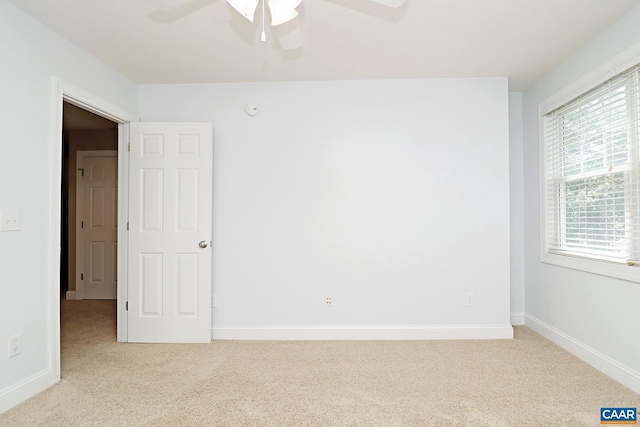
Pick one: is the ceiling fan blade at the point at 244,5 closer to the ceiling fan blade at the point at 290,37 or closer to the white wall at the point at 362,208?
the ceiling fan blade at the point at 290,37

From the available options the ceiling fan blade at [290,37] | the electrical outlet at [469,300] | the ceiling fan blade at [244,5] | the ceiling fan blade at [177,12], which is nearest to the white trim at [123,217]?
→ the ceiling fan blade at [177,12]

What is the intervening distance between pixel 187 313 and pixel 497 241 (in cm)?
300

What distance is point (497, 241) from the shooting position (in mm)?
3492

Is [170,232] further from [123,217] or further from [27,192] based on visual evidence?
[27,192]

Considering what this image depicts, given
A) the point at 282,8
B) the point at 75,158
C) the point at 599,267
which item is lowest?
the point at 599,267

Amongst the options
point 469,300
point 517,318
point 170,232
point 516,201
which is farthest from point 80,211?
point 517,318

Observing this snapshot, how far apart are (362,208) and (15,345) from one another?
2.78 m

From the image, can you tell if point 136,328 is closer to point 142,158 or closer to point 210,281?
point 210,281

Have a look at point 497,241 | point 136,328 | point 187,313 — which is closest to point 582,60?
point 497,241

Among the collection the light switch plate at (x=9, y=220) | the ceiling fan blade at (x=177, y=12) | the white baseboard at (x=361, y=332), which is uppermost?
the ceiling fan blade at (x=177, y=12)

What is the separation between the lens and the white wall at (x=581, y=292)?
2451 mm

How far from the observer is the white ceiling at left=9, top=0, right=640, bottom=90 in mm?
2332

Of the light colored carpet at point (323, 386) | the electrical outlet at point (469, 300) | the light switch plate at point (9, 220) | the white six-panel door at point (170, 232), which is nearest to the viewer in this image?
the light colored carpet at point (323, 386)

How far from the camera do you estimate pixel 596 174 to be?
2.84 m
